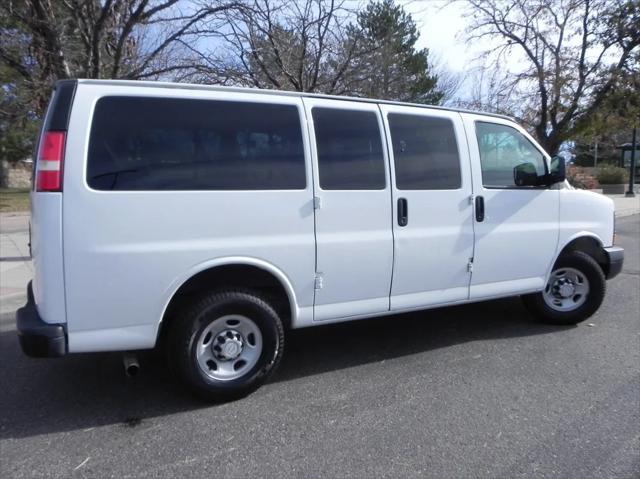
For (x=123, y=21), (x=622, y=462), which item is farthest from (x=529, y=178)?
(x=123, y=21)

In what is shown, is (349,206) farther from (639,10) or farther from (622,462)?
(639,10)

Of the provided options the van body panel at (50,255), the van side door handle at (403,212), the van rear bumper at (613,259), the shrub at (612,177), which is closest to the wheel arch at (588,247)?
the van rear bumper at (613,259)

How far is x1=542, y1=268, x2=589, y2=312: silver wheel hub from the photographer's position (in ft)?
16.6

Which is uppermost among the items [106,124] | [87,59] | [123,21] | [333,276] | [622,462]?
[123,21]

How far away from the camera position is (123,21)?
8.60 meters

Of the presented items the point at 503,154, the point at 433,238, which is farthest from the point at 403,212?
the point at 503,154

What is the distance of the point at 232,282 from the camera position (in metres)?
3.51

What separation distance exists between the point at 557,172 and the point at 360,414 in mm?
2969

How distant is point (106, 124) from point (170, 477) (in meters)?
2.06

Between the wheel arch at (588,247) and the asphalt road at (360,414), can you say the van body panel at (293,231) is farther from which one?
the asphalt road at (360,414)

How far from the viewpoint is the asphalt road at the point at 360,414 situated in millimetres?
2773

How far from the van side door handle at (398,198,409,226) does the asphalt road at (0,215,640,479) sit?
118cm

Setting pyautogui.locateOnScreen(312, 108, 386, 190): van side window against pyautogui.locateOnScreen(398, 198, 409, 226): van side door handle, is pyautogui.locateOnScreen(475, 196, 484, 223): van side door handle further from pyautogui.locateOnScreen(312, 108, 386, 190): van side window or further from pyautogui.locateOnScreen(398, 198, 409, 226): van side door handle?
pyautogui.locateOnScreen(312, 108, 386, 190): van side window

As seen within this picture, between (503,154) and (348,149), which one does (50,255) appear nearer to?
(348,149)
